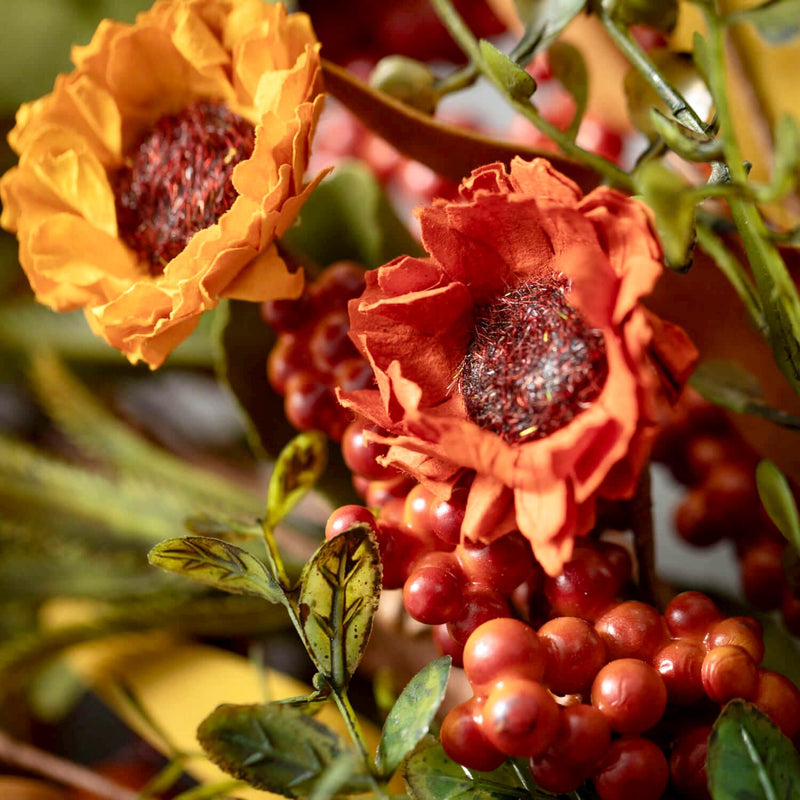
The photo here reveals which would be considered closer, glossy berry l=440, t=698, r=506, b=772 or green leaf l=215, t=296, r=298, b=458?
glossy berry l=440, t=698, r=506, b=772

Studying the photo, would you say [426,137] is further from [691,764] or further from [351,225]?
[691,764]

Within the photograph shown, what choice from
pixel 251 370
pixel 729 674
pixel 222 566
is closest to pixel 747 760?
pixel 729 674

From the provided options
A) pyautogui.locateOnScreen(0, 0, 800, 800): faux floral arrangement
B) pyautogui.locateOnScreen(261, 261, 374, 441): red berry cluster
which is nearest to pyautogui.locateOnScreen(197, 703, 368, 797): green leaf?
pyautogui.locateOnScreen(0, 0, 800, 800): faux floral arrangement

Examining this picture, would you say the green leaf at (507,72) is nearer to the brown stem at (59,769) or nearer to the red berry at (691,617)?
the red berry at (691,617)

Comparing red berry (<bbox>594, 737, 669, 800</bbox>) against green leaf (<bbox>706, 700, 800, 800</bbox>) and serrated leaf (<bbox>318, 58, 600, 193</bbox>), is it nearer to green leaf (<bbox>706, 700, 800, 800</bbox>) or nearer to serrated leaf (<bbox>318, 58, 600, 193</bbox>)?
green leaf (<bbox>706, 700, 800, 800</bbox>)

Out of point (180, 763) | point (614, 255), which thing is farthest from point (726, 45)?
point (180, 763)
